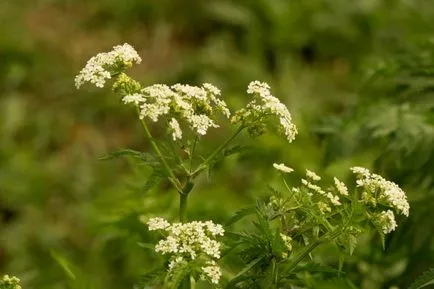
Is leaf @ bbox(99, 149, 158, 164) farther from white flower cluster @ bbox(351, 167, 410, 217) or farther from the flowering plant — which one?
white flower cluster @ bbox(351, 167, 410, 217)

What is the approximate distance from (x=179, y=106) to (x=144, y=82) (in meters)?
4.20

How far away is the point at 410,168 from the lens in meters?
2.75

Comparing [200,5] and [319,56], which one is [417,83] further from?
[200,5]

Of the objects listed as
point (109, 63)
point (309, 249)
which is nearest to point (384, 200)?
point (309, 249)

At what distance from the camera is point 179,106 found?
187 cm

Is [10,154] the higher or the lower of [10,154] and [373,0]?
the lower

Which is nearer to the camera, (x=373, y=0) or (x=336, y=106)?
(x=336, y=106)

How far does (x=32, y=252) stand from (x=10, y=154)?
0.84 meters

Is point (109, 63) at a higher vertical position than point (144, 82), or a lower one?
lower

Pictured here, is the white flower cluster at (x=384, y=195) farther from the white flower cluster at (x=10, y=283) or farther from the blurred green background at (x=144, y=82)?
the blurred green background at (x=144, y=82)

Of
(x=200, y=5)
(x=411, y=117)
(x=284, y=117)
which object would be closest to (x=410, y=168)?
(x=411, y=117)

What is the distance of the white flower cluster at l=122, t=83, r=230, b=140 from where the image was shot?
1.84 m

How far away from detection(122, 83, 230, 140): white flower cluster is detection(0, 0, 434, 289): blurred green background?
1.15 m

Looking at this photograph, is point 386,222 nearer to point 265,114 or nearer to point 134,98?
point 265,114
